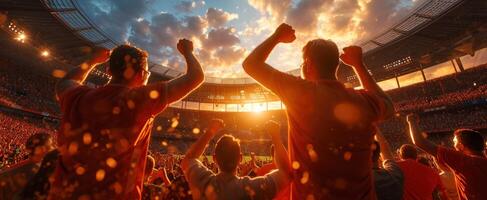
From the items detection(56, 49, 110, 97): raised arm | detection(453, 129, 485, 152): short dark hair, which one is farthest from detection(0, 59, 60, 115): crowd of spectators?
detection(453, 129, 485, 152): short dark hair

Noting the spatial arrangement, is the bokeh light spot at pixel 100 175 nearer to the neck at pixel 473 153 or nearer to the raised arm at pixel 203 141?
the raised arm at pixel 203 141

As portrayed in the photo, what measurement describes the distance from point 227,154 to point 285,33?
1.07 meters

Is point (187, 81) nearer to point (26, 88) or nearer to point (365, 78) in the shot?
point (365, 78)

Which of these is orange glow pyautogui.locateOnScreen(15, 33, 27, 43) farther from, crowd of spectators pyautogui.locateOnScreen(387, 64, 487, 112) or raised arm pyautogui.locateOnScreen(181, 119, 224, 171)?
crowd of spectators pyautogui.locateOnScreen(387, 64, 487, 112)

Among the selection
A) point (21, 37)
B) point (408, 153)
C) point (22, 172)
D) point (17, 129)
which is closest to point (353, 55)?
point (408, 153)

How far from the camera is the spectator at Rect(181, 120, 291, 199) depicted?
6.40 feet

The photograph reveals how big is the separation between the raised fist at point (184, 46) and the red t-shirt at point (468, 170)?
9.59 feet

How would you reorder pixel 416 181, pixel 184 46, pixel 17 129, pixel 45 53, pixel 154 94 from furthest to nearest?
pixel 45 53
pixel 17 129
pixel 416 181
pixel 184 46
pixel 154 94

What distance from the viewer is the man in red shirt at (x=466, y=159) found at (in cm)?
283

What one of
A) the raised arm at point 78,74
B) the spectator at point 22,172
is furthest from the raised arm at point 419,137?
the spectator at point 22,172

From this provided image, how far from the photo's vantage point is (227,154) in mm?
2189

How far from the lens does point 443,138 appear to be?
27.4m

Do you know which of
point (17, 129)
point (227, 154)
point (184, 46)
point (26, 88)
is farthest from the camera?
point (26, 88)

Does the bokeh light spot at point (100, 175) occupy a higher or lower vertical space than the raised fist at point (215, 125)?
lower
